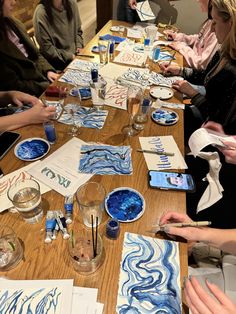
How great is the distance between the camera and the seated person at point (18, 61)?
5.66ft

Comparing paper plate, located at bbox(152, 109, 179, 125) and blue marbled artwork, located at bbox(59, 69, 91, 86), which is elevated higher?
blue marbled artwork, located at bbox(59, 69, 91, 86)

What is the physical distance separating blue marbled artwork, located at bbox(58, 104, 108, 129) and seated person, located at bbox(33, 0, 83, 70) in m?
1.18

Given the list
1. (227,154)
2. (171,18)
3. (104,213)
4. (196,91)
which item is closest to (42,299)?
(104,213)

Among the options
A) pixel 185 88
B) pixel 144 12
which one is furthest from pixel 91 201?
pixel 144 12

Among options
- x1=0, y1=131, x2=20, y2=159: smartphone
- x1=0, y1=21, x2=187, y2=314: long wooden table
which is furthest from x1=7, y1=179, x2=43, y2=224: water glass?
x1=0, y1=131, x2=20, y2=159: smartphone

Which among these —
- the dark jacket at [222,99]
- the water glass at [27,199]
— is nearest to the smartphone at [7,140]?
the water glass at [27,199]

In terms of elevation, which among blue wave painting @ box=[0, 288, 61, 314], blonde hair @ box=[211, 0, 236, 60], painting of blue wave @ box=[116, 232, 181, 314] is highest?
blonde hair @ box=[211, 0, 236, 60]

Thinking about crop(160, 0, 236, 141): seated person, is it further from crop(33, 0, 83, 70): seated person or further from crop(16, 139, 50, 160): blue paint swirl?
crop(33, 0, 83, 70): seated person

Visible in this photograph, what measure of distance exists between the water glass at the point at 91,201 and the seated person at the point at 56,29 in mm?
1821

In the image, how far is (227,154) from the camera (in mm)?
1184

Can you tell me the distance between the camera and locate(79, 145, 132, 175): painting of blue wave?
3.52 feet

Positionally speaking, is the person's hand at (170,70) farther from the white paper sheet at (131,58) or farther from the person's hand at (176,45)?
the person's hand at (176,45)

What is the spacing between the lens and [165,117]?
55.4 inches

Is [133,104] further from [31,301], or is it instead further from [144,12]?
[144,12]
